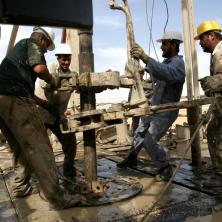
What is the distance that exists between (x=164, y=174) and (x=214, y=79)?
1.51 meters

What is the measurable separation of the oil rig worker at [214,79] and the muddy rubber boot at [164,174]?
27.2 inches

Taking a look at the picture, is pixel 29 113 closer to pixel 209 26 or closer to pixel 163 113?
pixel 163 113

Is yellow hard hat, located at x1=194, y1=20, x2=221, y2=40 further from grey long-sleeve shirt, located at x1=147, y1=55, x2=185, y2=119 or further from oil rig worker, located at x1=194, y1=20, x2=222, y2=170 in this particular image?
grey long-sleeve shirt, located at x1=147, y1=55, x2=185, y2=119

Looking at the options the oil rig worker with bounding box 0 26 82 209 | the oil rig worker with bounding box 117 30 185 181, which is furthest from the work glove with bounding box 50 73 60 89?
the oil rig worker with bounding box 117 30 185 181

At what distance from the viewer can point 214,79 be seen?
3465 millimetres

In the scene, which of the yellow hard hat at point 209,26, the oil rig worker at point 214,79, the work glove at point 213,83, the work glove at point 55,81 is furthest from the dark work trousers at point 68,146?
the yellow hard hat at point 209,26

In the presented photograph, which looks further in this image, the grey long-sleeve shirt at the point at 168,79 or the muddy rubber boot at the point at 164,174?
the muddy rubber boot at the point at 164,174

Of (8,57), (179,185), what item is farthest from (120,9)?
(179,185)

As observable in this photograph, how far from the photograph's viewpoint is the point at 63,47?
4801mm

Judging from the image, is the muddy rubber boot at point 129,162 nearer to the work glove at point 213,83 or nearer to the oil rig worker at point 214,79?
the oil rig worker at point 214,79

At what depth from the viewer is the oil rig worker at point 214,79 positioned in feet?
11.5

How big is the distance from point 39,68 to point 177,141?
469 centimetres

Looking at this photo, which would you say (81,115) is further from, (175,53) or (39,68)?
(175,53)

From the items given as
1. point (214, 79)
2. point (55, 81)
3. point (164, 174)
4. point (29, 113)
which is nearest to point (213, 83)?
point (214, 79)
